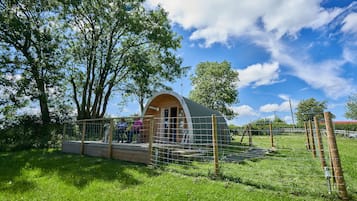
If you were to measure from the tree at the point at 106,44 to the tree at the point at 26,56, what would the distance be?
65.2 inches

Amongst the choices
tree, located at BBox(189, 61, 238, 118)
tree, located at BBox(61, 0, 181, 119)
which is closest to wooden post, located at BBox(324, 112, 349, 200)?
tree, located at BBox(61, 0, 181, 119)

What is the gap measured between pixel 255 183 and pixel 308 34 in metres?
10.3

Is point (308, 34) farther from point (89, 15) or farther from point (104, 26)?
point (89, 15)

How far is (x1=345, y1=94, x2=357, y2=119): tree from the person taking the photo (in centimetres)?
3396

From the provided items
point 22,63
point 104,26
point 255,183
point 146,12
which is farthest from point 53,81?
point 255,183

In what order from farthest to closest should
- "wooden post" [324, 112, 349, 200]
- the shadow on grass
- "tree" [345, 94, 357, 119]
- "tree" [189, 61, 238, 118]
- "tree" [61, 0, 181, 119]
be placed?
"tree" [345, 94, 357, 119]
"tree" [189, 61, 238, 118]
"tree" [61, 0, 181, 119]
the shadow on grass
"wooden post" [324, 112, 349, 200]

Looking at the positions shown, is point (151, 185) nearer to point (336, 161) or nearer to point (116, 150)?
point (116, 150)

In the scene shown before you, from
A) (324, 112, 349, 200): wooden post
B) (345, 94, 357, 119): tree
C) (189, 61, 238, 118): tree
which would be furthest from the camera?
(345, 94, 357, 119): tree

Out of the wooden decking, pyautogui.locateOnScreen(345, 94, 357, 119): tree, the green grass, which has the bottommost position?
the green grass

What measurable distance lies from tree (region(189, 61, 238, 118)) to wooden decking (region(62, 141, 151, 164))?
21.5 m

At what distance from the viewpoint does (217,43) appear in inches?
634

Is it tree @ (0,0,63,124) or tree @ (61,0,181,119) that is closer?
tree @ (0,0,63,124)

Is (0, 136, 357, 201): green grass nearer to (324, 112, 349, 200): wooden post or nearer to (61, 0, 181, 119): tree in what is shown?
(324, 112, 349, 200): wooden post

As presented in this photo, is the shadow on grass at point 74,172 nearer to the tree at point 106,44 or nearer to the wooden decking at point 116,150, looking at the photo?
the wooden decking at point 116,150
